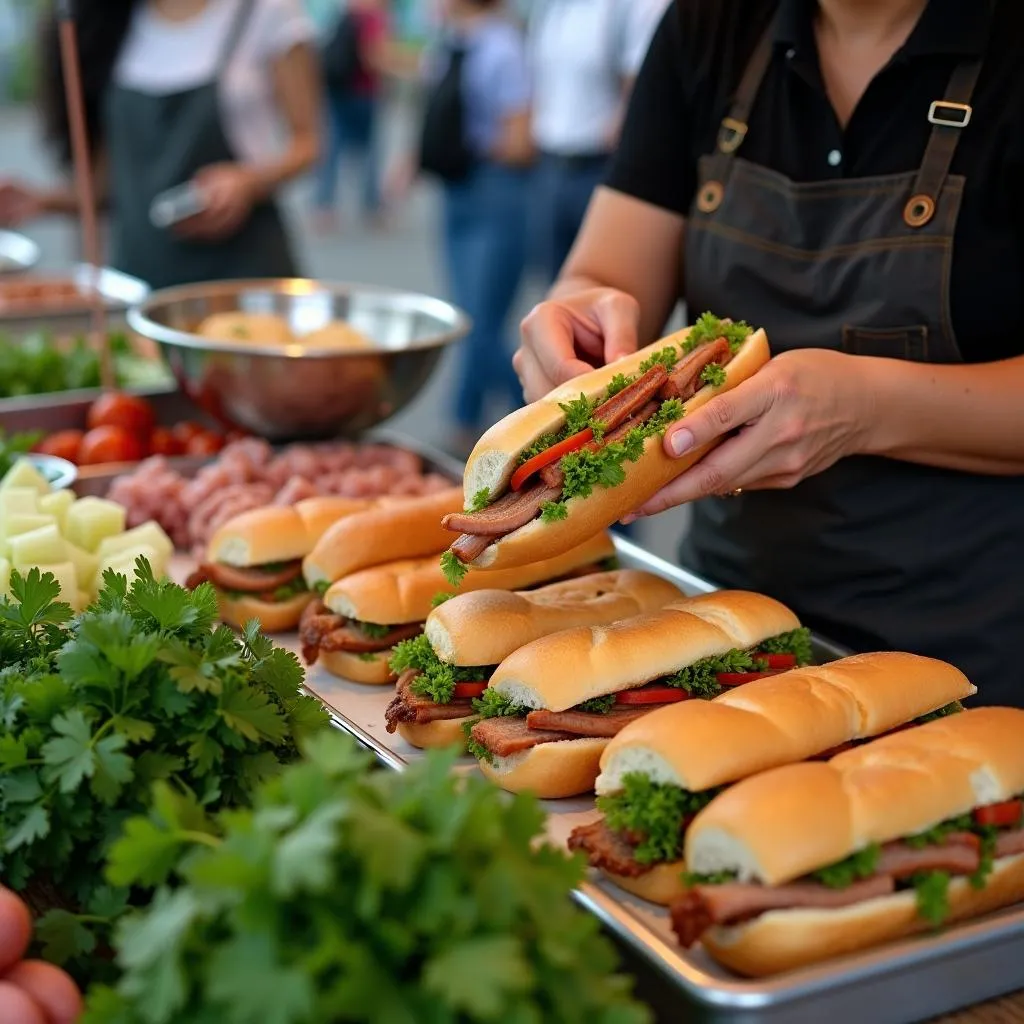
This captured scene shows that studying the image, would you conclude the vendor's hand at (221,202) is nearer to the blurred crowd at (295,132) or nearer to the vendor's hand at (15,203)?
the blurred crowd at (295,132)

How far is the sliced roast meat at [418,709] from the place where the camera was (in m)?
2.14

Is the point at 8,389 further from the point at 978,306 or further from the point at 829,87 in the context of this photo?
the point at 978,306

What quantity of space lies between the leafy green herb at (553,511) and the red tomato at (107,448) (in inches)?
65.8

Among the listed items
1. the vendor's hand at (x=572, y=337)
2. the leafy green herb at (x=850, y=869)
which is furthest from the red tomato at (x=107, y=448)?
the leafy green herb at (x=850, y=869)

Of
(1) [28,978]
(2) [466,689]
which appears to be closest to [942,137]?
(2) [466,689]

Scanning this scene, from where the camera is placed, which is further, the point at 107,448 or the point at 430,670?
the point at 107,448

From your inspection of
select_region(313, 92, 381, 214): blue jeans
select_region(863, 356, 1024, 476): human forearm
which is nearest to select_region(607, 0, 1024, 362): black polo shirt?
select_region(863, 356, 1024, 476): human forearm

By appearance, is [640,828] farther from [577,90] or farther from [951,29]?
[577,90]

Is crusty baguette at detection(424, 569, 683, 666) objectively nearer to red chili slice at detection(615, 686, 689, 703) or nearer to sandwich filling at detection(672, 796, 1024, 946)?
red chili slice at detection(615, 686, 689, 703)

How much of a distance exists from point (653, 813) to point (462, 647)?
56 cm

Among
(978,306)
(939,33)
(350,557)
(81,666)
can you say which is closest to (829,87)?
(939,33)

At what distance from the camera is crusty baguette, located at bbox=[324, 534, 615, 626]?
8.11 feet

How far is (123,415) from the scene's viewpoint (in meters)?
3.55

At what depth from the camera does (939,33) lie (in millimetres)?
2502
